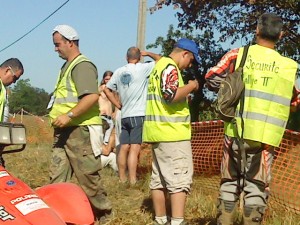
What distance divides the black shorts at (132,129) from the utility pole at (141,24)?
5.02 m

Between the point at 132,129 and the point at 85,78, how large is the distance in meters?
2.59

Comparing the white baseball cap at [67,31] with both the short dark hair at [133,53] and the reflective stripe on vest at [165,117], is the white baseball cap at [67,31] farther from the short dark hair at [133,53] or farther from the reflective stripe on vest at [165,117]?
the short dark hair at [133,53]

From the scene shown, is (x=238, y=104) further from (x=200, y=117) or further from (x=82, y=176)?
(x=200, y=117)

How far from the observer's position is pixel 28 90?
80875 mm

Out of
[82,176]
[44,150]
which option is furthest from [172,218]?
[44,150]

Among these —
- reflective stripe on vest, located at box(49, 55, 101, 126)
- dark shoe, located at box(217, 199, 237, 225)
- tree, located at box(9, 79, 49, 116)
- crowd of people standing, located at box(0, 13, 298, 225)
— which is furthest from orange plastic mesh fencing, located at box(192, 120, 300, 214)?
tree, located at box(9, 79, 49, 116)

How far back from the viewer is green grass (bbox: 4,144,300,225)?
236 inches

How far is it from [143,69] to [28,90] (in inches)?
2938

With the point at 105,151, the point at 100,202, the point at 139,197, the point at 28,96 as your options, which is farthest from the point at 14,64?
the point at 28,96

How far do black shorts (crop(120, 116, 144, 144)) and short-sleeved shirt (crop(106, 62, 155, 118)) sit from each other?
0.22 ft

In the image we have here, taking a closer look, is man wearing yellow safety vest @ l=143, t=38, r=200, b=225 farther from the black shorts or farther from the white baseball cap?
the black shorts

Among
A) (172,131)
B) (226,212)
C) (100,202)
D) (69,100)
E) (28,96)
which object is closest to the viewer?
(226,212)

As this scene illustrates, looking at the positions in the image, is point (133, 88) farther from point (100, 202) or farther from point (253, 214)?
point (253, 214)

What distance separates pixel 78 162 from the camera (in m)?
5.70
